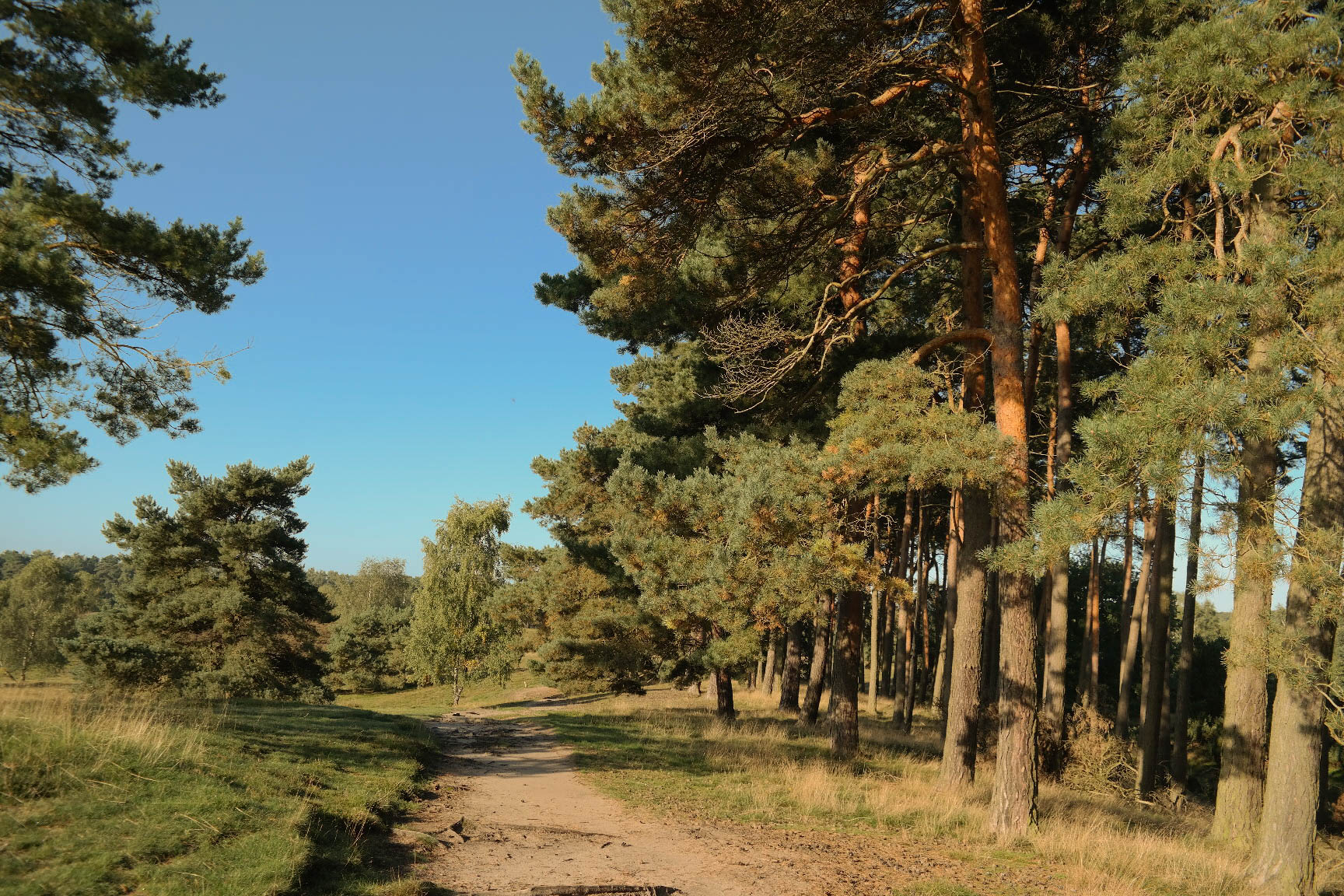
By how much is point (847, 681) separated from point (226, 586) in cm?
2092

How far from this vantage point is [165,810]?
235 inches

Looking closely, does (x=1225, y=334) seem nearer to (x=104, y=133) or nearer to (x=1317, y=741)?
(x=1317, y=741)

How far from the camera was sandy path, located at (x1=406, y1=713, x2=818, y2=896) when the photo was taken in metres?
6.45

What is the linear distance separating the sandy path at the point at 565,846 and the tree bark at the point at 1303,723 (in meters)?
5.23

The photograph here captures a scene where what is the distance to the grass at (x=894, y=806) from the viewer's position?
7.63 m

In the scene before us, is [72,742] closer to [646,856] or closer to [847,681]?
[646,856]

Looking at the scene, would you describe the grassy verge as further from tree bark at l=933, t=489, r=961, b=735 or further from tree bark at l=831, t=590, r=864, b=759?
tree bark at l=933, t=489, r=961, b=735

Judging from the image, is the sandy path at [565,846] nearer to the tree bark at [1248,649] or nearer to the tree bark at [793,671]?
the tree bark at [1248,649]

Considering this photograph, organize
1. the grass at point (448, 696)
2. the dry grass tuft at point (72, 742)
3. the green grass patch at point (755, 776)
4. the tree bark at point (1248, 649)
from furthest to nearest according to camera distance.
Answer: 1. the grass at point (448, 696)
2. the green grass patch at point (755, 776)
3. the tree bark at point (1248, 649)
4. the dry grass tuft at point (72, 742)

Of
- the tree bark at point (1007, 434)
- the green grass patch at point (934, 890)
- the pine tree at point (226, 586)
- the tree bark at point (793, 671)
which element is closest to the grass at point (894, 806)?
the green grass patch at point (934, 890)

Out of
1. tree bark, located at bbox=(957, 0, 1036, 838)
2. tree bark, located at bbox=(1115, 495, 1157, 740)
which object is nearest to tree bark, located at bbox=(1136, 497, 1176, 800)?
tree bark, located at bbox=(1115, 495, 1157, 740)

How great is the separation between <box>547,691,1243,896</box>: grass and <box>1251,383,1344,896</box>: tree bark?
49cm

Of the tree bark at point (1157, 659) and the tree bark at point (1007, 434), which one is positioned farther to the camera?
the tree bark at point (1157, 659)

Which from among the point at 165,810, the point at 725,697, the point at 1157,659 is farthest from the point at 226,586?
the point at 1157,659
